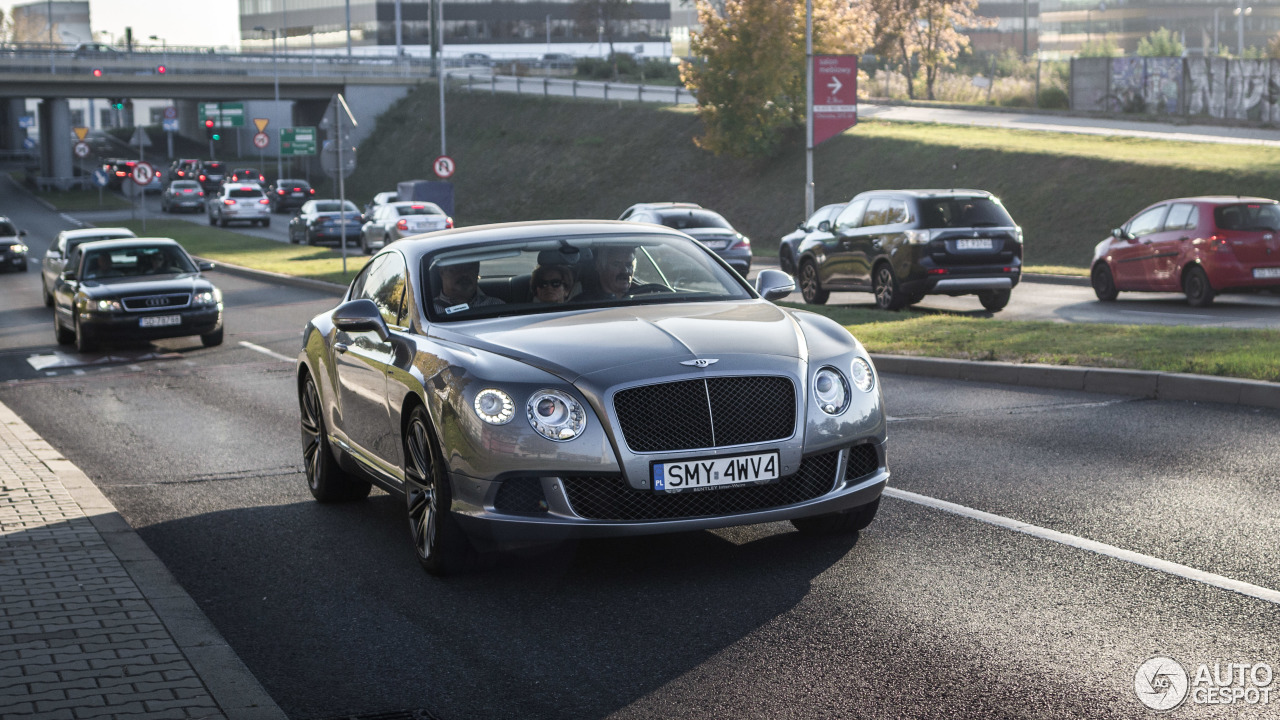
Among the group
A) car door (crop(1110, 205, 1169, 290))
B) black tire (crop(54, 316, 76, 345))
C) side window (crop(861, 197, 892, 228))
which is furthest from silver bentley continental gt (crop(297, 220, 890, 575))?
car door (crop(1110, 205, 1169, 290))

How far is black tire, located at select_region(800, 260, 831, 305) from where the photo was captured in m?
22.2

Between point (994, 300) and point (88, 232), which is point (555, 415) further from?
point (88, 232)

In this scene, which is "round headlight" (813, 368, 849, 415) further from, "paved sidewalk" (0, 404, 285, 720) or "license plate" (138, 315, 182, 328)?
"license plate" (138, 315, 182, 328)

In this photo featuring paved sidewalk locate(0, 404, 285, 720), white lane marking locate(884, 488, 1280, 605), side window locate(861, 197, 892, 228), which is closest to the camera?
paved sidewalk locate(0, 404, 285, 720)

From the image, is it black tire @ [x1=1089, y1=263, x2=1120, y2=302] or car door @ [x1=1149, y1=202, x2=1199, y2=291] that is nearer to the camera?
car door @ [x1=1149, y1=202, x2=1199, y2=291]

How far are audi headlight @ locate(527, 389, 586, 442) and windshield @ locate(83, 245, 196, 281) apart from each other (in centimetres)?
1505

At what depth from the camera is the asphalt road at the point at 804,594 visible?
4.75m

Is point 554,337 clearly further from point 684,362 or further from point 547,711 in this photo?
point 547,711

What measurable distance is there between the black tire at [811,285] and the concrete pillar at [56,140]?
71585 mm

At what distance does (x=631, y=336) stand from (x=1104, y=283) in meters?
17.4

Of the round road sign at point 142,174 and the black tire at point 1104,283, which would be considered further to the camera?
the round road sign at point 142,174

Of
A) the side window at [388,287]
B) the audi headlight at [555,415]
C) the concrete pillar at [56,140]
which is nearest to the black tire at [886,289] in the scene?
the side window at [388,287]

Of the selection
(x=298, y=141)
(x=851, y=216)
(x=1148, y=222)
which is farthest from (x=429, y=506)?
(x=298, y=141)

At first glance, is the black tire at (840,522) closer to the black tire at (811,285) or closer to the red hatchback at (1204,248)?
the red hatchback at (1204,248)
